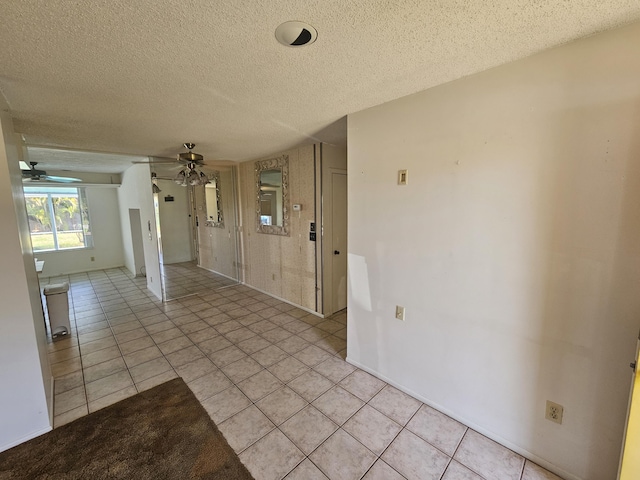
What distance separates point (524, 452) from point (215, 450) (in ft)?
6.42

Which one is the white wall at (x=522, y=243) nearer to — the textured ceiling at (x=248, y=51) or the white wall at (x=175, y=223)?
the textured ceiling at (x=248, y=51)

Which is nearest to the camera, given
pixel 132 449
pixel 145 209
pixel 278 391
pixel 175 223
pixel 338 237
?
pixel 132 449

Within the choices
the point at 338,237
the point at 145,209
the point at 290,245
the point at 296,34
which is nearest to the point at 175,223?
the point at 145,209

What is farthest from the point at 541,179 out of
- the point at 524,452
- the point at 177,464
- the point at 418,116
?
the point at 177,464

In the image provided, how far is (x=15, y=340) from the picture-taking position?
172cm

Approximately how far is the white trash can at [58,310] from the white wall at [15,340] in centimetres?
178

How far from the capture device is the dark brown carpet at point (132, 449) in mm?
1562

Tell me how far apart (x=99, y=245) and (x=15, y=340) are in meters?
5.95

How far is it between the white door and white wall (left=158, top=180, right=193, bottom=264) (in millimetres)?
3959

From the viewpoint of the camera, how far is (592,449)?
1.42 meters

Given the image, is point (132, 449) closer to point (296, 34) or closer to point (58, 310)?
point (58, 310)

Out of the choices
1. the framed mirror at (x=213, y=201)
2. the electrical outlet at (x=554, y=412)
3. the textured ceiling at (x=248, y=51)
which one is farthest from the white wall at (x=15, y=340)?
the framed mirror at (x=213, y=201)

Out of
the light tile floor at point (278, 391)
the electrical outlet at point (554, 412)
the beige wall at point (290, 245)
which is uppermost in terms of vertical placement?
the beige wall at point (290, 245)

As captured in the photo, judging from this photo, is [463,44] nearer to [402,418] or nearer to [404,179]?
[404,179]
